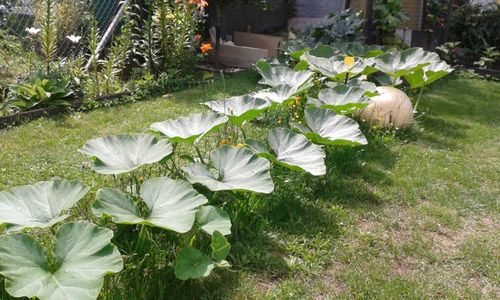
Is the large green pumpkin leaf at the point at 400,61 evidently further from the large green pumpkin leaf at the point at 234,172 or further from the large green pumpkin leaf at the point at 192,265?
the large green pumpkin leaf at the point at 192,265

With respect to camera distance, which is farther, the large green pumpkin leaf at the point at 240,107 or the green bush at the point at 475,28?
the green bush at the point at 475,28

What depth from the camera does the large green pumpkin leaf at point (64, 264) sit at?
141cm

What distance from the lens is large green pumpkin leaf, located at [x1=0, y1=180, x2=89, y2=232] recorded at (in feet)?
5.56

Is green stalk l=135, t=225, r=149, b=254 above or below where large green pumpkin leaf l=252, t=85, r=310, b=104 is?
below

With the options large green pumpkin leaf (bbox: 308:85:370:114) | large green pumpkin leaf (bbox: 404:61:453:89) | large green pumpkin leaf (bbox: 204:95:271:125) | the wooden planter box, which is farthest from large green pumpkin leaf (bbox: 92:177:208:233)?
the wooden planter box

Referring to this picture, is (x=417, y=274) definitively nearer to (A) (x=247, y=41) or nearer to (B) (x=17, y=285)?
(B) (x=17, y=285)

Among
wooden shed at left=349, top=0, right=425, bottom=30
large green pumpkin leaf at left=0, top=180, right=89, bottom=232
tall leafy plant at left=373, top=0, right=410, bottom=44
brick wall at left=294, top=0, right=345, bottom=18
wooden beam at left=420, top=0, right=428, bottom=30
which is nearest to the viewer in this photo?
large green pumpkin leaf at left=0, top=180, right=89, bottom=232

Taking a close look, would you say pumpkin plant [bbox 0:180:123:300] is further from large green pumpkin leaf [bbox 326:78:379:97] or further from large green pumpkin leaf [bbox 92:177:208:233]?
large green pumpkin leaf [bbox 326:78:379:97]

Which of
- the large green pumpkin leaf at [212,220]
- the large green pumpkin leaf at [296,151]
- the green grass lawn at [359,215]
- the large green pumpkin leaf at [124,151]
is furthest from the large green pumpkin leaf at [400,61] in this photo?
the large green pumpkin leaf at [212,220]

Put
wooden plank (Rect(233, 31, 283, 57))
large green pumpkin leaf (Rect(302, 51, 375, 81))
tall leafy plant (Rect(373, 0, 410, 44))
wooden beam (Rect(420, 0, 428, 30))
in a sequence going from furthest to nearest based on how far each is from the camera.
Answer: wooden beam (Rect(420, 0, 428, 30))
wooden plank (Rect(233, 31, 283, 57))
tall leafy plant (Rect(373, 0, 410, 44))
large green pumpkin leaf (Rect(302, 51, 375, 81))

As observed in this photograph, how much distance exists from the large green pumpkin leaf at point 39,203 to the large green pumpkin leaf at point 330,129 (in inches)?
55.2

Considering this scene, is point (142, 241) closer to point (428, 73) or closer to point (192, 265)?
point (192, 265)

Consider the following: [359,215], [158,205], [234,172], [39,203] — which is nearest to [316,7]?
[359,215]

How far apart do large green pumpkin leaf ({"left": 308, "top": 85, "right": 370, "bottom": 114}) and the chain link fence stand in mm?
3168
